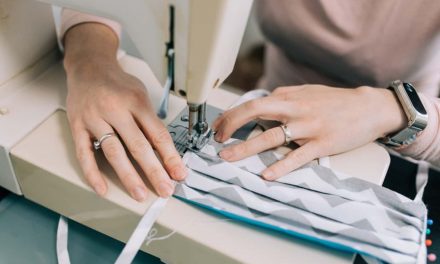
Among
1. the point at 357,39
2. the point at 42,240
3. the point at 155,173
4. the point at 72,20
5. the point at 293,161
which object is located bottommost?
the point at 42,240

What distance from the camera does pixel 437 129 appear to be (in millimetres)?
702

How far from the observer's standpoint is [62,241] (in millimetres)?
624

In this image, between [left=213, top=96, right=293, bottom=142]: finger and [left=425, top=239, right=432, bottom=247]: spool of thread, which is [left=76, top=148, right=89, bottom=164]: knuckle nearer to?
[left=213, top=96, right=293, bottom=142]: finger

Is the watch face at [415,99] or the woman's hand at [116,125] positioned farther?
the watch face at [415,99]

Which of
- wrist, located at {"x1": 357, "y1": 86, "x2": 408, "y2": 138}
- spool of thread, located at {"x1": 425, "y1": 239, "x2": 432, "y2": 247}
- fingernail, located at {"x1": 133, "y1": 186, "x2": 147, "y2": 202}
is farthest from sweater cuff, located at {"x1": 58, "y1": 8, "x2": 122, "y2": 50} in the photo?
spool of thread, located at {"x1": 425, "y1": 239, "x2": 432, "y2": 247}

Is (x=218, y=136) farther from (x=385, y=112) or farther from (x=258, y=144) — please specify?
(x=385, y=112)

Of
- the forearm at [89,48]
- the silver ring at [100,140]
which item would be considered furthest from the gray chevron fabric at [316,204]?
the forearm at [89,48]

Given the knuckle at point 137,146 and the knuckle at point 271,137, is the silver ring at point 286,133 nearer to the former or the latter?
the knuckle at point 271,137

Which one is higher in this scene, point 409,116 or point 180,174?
point 409,116

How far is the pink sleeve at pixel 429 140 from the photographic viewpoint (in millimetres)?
698

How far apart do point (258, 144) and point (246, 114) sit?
0.05m

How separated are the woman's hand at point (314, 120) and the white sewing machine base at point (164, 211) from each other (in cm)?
3

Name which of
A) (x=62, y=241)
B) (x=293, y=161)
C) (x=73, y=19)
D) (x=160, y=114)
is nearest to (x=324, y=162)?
(x=293, y=161)

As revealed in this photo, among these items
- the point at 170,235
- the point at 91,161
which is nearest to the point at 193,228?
the point at 170,235
